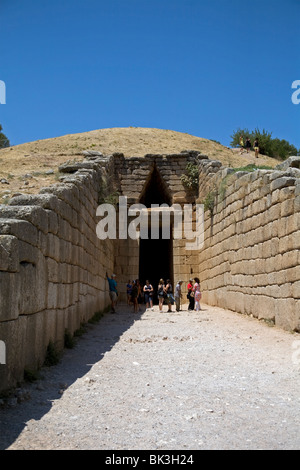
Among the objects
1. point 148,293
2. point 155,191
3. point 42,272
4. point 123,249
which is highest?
point 155,191

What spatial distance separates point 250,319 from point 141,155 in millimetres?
10647

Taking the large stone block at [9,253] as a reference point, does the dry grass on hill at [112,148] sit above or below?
above

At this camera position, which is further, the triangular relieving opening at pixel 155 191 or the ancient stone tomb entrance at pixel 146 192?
the triangular relieving opening at pixel 155 191

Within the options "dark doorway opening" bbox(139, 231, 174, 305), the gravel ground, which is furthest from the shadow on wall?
"dark doorway opening" bbox(139, 231, 174, 305)

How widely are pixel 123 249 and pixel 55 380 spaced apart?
12.6 metres

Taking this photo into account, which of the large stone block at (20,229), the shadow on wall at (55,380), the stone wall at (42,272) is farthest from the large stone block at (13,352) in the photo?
the large stone block at (20,229)

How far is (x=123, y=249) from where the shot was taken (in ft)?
59.7

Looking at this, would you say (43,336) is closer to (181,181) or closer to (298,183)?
(298,183)

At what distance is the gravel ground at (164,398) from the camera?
3.88 metres

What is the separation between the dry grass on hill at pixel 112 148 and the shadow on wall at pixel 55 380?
262 inches

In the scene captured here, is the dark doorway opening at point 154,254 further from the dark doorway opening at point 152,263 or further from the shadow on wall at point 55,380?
the shadow on wall at point 55,380

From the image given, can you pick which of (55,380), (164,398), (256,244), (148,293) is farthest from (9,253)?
(148,293)

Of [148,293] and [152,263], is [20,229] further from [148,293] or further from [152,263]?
[152,263]

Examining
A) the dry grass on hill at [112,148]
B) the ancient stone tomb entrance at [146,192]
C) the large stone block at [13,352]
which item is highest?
the dry grass on hill at [112,148]
